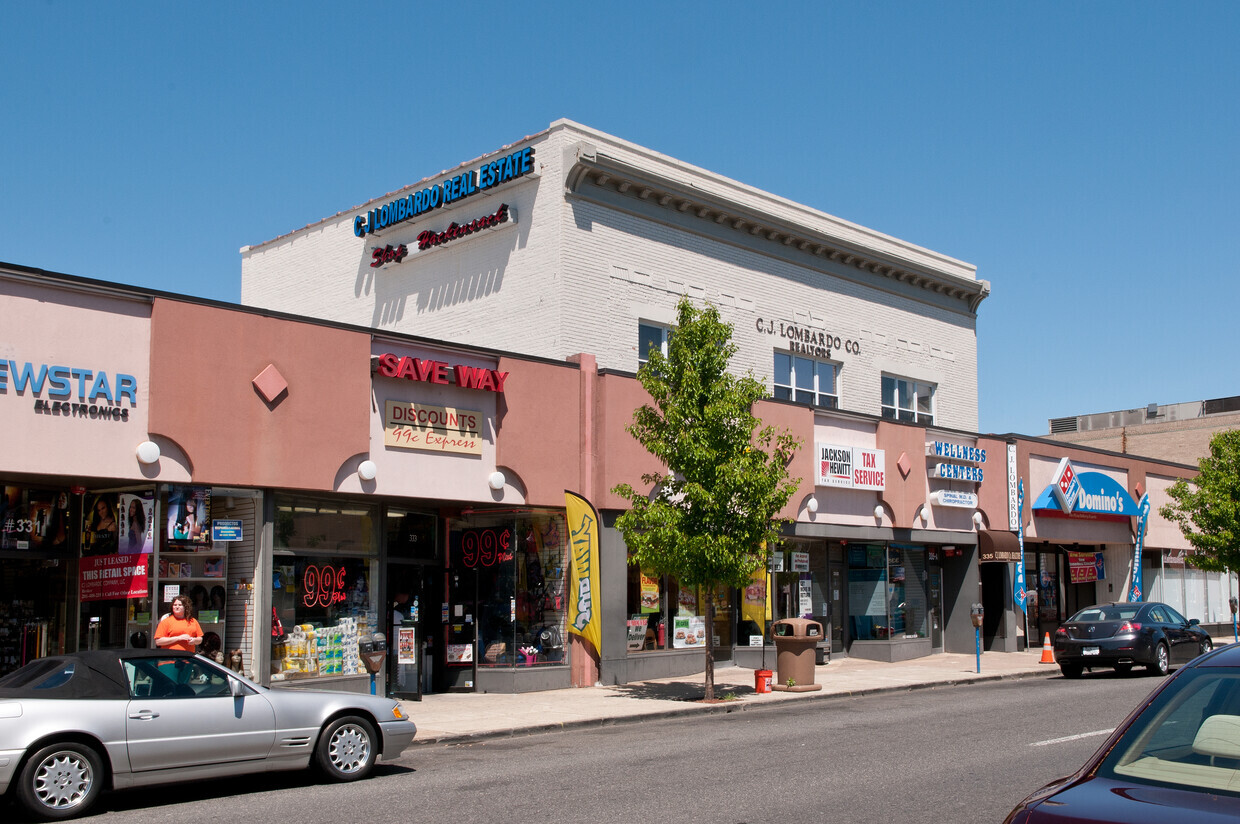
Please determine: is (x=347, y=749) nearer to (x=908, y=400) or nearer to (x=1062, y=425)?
(x=908, y=400)

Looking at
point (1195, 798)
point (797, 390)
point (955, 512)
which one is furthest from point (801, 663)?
point (1195, 798)

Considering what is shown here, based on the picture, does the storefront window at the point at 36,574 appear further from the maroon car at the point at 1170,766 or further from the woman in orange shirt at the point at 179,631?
the maroon car at the point at 1170,766

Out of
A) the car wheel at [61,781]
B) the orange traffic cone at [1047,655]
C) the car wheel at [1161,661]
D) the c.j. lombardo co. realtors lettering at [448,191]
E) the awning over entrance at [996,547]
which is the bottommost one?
the orange traffic cone at [1047,655]

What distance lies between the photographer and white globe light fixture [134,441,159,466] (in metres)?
14.6

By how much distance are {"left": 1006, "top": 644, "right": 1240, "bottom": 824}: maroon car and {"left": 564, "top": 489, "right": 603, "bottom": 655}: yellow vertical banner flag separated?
49.8 feet

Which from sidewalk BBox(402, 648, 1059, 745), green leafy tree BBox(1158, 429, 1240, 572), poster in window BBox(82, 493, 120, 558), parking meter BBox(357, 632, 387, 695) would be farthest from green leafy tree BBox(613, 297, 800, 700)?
green leafy tree BBox(1158, 429, 1240, 572)

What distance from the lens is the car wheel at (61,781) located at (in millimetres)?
8812

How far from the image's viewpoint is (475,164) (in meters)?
24.0

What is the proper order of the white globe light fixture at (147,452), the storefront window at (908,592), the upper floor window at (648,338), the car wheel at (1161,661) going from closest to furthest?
the white globe light fixture at (147,452), the car wheel at (1161,661), the upper floor window at (648,338), the storefront window at (908,592)

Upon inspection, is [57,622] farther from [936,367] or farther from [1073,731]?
[936,367]

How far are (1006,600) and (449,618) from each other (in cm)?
1642

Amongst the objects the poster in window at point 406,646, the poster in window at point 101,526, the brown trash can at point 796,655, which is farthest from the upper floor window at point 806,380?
the poster in window at point 101,526

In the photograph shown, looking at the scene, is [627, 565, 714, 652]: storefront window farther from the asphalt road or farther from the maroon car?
the maroon car

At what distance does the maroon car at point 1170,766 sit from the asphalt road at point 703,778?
407cm
